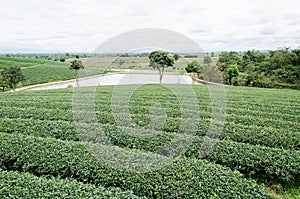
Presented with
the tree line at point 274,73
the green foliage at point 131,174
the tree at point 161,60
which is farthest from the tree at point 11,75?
the tree line at point 274,73

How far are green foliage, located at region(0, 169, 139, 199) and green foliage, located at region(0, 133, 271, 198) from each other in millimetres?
422

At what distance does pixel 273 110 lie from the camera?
31.5ft

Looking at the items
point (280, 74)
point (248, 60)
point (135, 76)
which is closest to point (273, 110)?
point (135, 76)

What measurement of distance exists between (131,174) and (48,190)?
1.36 meters

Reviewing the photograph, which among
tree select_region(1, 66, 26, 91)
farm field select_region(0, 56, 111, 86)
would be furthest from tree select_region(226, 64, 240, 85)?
farm field select_region(0, 56, 111, 86)

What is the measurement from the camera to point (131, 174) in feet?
13.1

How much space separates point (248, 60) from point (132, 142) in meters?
31.8

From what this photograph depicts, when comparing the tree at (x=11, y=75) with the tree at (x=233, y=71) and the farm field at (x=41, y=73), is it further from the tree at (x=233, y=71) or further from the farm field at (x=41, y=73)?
the tree at (x=233, y=71)

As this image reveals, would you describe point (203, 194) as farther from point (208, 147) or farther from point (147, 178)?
point (208, 147)

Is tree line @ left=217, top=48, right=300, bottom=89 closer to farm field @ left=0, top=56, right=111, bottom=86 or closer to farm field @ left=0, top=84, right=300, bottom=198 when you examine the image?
farm field @ left=0, top=84, right=300, bottom=198

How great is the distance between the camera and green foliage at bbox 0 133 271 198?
3.74 metres

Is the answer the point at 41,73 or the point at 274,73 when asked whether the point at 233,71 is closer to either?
the point at 274,73

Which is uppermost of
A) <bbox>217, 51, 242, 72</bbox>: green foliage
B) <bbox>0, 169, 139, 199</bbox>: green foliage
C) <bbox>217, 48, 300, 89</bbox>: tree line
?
<bbox>217, 51, 242, 72</bbox>: green foliage

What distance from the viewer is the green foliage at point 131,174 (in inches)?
147
